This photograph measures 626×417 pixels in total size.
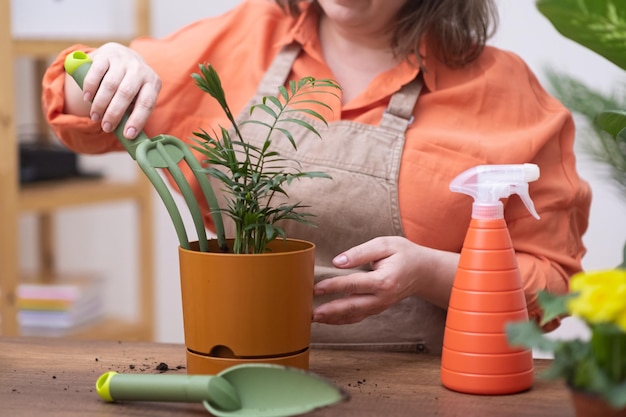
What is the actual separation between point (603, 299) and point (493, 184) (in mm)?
288

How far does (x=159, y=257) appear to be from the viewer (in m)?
2.66

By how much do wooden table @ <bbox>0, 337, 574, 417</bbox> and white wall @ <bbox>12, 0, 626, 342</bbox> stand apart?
105cm

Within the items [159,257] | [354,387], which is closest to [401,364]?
[354,387]

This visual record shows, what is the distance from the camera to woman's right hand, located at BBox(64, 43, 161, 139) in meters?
1.02

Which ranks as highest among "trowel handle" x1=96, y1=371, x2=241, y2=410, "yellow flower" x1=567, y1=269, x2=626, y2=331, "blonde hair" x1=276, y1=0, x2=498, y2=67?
"blonde hair" x1=276, y1=0, x2=498, y2=67

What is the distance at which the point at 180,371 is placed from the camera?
0.93 meters

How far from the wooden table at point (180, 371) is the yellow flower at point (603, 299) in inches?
9.4

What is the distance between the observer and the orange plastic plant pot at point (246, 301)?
82cm

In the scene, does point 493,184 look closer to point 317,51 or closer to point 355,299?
point 355,299

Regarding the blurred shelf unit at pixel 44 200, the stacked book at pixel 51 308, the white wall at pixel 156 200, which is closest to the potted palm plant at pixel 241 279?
the white wall at pixel 156 200

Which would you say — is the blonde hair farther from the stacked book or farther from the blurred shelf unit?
the stacked book

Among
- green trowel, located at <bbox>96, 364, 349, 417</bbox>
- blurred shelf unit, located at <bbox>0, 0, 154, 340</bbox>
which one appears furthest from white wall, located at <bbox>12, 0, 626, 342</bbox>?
green trowel, located at <bbox>96, 364, 349, 417</bbox>

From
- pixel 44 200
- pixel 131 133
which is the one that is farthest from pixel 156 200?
pixel 131 133

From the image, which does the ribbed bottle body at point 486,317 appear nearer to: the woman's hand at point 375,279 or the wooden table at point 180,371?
the wooden table at point 180,371
